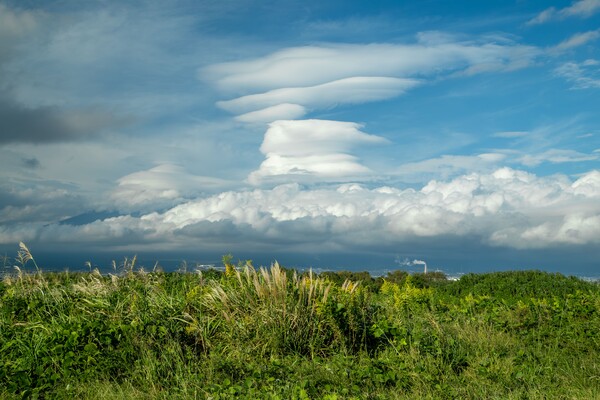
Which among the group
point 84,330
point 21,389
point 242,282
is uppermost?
point 242,282

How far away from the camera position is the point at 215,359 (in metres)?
7.61

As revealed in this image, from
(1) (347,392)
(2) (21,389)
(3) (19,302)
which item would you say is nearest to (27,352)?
(2) (21,389)

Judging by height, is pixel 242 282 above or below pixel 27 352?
above

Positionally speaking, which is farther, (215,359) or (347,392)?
(215,359)

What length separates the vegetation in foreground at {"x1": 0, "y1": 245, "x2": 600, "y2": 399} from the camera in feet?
23.5

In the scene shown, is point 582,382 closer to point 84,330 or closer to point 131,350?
point 131,350

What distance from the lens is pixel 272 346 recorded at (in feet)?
27.6

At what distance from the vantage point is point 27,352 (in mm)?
7926

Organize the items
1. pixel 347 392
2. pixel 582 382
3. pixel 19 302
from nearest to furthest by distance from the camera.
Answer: pixel 347 392, pixel 582 382, pixel 19 302

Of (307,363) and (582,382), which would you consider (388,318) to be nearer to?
(307,363)

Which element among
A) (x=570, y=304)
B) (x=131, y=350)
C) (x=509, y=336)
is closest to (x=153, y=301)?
(x=131, y=350)

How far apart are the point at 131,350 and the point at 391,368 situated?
11.8 ft

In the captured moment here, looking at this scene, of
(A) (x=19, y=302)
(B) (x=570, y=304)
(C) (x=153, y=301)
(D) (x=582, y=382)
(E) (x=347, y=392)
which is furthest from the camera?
(B) (x=570, y=304)

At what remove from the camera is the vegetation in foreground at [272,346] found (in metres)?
7.17
